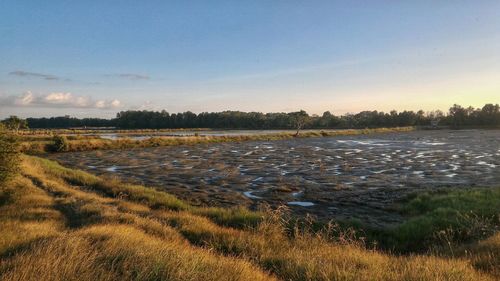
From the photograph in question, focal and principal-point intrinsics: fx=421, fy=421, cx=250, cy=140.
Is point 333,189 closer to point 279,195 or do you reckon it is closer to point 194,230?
point 279,195

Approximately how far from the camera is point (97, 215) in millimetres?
13852

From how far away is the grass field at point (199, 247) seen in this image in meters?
6.62

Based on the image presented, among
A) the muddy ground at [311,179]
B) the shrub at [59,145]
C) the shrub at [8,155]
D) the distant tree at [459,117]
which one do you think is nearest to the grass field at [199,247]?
the shrub at [8,155]

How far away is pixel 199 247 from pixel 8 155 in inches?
537

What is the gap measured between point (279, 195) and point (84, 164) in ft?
84.2

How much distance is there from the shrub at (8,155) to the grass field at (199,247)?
2.11 ft

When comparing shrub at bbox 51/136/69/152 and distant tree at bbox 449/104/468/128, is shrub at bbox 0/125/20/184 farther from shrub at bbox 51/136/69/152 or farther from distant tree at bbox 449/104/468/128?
distant tree at bbox 449/104/468/128

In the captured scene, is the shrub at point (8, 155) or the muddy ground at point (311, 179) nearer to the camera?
the shrub at point (8, 155)

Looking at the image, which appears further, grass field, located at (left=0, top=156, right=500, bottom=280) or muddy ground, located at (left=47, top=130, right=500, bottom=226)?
muddy ground, located at (left=47, top=130, right=500, bottom=226)

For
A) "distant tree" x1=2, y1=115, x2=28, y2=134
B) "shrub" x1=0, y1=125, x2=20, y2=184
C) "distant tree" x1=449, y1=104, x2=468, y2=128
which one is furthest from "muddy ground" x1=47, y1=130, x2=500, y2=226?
"distant tree" x1=449, y1=104, x2=468, y2=128

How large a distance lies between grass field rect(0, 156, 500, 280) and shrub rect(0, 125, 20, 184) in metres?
0.64

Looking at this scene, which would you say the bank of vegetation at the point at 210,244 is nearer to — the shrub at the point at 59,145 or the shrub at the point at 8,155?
the shrub at the point at 8,155

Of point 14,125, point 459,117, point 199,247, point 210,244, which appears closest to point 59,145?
point 14,125

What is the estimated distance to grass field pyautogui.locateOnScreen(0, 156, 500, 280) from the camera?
6.62m
